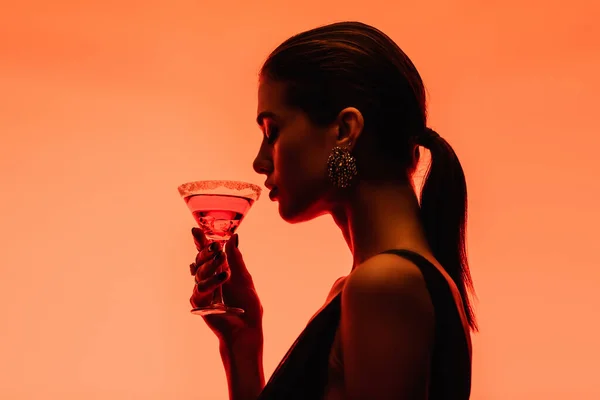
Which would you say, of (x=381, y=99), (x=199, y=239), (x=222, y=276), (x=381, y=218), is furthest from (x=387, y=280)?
(x=199, y=239)

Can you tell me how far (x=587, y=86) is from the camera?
299 cm

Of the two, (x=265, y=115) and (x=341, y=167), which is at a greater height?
(x=265, y=115)

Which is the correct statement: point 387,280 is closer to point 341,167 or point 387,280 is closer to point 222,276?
point 341,167

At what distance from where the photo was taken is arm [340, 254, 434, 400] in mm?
1160

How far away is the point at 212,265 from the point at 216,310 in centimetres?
8

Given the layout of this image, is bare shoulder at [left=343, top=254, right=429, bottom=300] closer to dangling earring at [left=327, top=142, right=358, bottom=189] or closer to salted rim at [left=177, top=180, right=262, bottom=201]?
dangling earring at [left=327, top=142, right=358, bottom=189]

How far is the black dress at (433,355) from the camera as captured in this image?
1.23 m

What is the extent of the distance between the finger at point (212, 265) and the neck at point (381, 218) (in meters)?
0.32

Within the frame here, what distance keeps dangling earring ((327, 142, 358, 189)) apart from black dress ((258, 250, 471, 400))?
161 mm

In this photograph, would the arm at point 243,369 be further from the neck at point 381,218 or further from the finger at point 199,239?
the neck at point 381,218

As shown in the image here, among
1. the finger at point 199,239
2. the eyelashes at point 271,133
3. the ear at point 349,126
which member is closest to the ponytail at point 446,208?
the ear at point 349,126

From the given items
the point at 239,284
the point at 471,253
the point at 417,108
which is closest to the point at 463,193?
the point at 417,108

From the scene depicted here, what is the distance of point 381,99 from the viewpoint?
1382mm

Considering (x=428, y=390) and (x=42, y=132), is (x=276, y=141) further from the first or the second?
(x=42, y=132)
